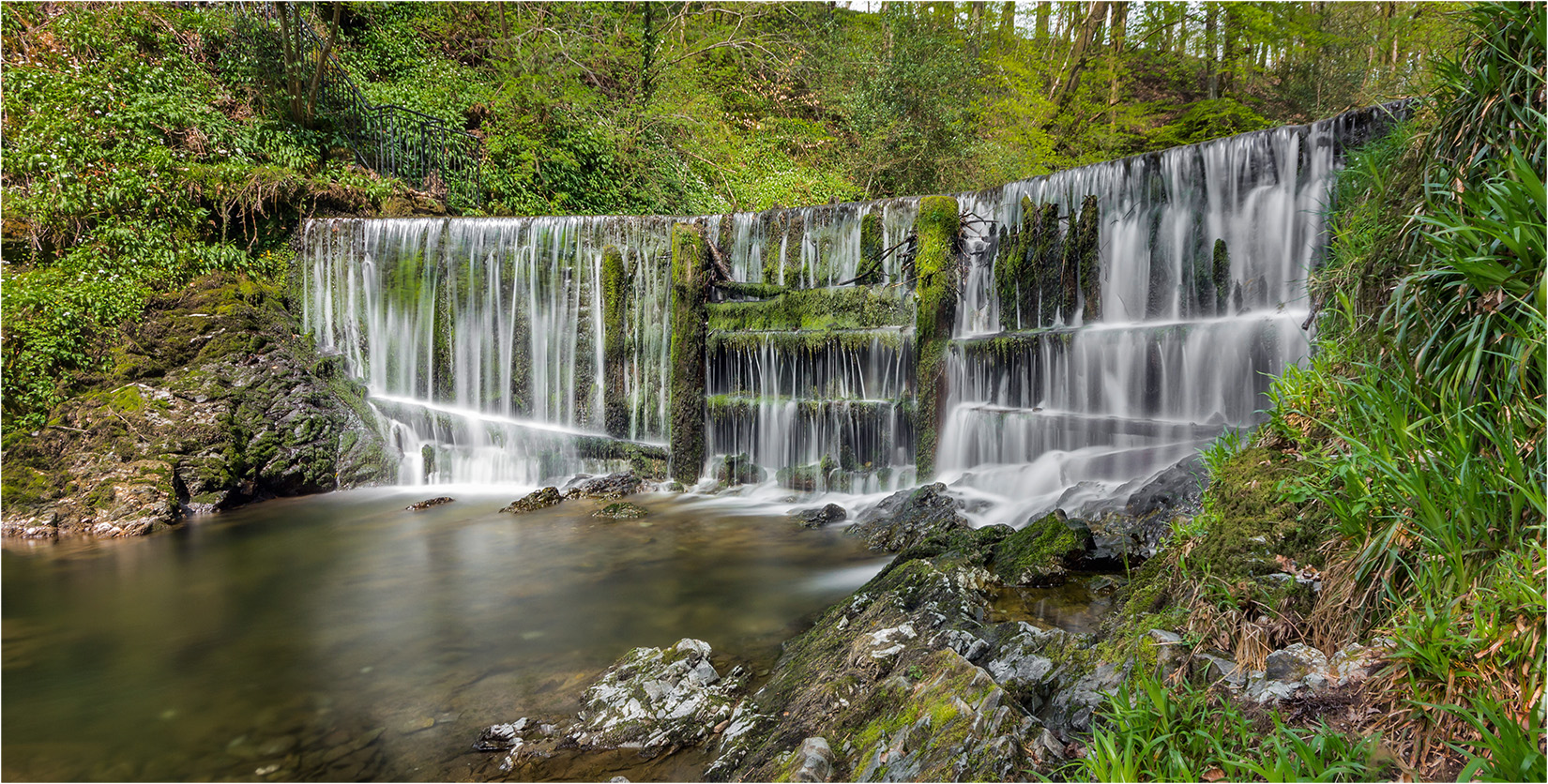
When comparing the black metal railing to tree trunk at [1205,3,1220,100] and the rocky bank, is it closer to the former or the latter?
the rocky bank

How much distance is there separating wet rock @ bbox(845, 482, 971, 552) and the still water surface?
1.18 ft

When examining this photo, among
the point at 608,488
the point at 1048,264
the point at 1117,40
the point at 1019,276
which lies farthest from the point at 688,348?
the point at 1117,40

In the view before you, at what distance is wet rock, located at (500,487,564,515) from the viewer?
867cm

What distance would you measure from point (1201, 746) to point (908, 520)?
4.81m

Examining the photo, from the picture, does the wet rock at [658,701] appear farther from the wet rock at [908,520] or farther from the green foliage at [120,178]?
the green foliage at [120,178]

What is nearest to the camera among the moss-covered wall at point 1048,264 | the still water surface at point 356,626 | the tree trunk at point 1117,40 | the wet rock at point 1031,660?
the wet rock at point 1031,660

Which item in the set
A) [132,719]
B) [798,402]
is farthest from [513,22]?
[132,719]

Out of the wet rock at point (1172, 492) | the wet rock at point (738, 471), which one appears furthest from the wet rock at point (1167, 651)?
the wet rock at point (738, 471)

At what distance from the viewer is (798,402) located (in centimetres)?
963

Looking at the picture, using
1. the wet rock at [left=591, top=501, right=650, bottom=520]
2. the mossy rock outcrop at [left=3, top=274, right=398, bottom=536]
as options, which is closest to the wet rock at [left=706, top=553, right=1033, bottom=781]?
the wet rock at [left=591, top=501, right=650, bottom=520]

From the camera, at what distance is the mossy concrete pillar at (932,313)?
8773 millimetres

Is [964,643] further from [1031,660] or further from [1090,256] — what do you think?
[1090,256]

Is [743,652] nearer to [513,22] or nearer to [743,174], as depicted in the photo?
[743,174]

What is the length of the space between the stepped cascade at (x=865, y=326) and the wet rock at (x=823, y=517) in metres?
1.27
